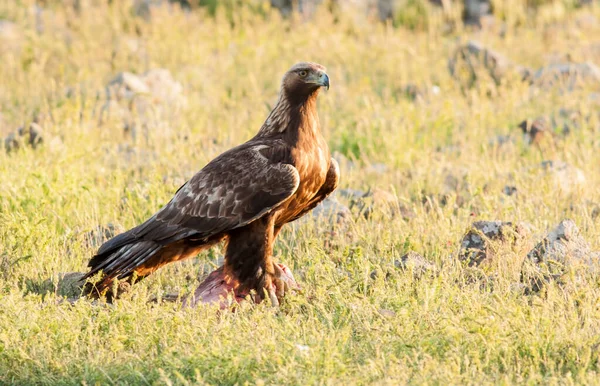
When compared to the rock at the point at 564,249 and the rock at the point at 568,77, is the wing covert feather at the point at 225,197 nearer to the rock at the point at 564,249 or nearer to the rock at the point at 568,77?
the rock at the point at 564,249

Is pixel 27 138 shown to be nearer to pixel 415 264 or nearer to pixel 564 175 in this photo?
pixel 415 264

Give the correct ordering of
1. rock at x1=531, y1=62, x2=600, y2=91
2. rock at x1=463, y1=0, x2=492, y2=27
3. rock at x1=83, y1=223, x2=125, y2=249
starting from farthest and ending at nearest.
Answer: rock at x1=463, y1=0, x2=492, y2=27 < rock at x1=531, y1=62, x2=600, y2=91 < rock at x1=83, y1=223, x2=125, y2=249

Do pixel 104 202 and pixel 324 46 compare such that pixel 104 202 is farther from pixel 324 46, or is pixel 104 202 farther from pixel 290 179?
pixel 324 46

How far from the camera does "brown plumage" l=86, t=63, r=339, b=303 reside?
6664 mm

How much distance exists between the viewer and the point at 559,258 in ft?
22.8

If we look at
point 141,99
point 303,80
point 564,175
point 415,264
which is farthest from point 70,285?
point 141,99

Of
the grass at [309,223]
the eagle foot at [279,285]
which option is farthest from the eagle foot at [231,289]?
the grass at [309,223]

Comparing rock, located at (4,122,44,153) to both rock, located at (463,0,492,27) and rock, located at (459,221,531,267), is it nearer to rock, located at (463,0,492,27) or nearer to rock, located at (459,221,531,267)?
rock, located at (459,221,531,267)

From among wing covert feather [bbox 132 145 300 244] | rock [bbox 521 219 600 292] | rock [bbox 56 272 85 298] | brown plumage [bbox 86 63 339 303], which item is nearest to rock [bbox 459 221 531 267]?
rock [bbox 521 219 600 292]

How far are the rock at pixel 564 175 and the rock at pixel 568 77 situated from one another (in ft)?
12.6

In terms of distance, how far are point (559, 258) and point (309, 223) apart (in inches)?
84.6

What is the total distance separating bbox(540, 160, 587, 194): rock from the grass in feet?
0.27

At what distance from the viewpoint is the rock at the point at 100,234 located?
26.3ft

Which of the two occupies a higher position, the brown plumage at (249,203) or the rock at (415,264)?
the brown plumage at (249,203)
